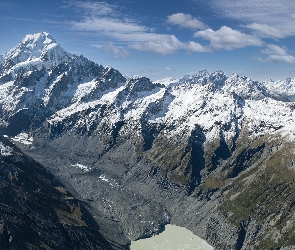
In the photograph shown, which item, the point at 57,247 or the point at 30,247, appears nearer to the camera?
the point at 30,247

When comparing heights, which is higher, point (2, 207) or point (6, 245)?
point (2, 207)

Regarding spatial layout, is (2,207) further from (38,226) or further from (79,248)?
(79,248)

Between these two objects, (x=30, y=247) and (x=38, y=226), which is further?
(x=38, y=226)

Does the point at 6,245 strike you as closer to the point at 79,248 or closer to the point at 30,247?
the point at 30,247

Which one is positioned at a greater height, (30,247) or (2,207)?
(2,207)

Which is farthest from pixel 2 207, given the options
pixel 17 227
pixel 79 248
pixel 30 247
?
pixel 79 248

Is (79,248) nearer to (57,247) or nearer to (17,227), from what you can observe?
(57,247)

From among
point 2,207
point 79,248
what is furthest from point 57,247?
point 2,207
